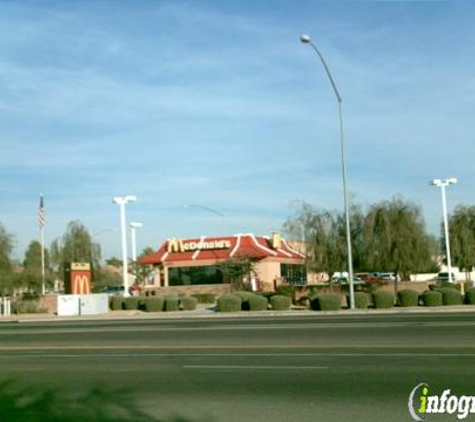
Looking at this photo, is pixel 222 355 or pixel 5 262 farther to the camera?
pixel 5 262

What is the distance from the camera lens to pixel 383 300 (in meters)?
36.1

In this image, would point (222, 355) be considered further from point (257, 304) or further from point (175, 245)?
point (175, 245)

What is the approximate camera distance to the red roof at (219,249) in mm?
66750

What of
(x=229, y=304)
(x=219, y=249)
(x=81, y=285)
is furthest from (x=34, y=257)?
(x=229, y=304)

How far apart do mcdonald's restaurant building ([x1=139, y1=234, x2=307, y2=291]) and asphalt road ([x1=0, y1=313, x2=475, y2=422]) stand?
44.1m

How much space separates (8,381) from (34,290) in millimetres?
65435

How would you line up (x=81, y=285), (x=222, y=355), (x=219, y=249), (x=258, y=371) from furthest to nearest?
(x=219, y=249) → (x=81, y=285) → (x=222, y=355) → (x=258, y=371)

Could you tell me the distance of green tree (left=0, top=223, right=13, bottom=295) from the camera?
58750mm

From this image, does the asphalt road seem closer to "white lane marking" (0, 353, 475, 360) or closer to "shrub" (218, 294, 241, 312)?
"white lane marking" (0, 353, 475, 360)

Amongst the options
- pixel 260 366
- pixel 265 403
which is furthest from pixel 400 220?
pixel 265 403

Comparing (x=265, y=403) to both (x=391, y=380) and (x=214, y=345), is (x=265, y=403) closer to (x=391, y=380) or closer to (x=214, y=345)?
(x=391, y=380)

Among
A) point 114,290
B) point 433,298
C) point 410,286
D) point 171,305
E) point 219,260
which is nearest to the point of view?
point 433,298

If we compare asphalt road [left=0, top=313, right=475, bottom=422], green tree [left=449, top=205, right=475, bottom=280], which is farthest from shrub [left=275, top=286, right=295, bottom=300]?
asphalt road [left=0, top=313, right=475, bottom=422]

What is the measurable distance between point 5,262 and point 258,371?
49952 millimetres
